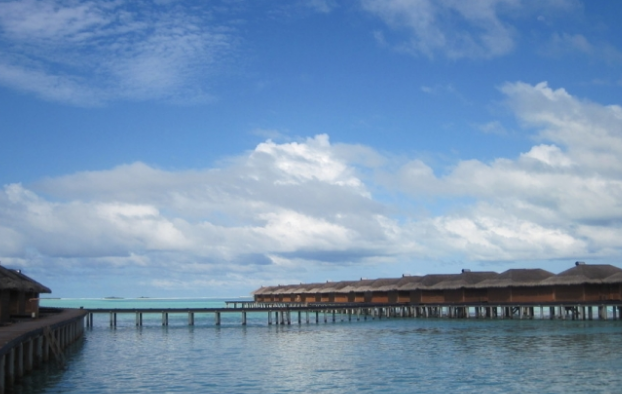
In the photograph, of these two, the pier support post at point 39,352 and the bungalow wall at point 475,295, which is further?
the bungalow wall at point 475,295

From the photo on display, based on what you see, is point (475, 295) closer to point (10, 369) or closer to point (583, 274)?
point (583, 274)

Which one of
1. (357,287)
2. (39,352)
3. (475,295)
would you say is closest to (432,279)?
(475,295)

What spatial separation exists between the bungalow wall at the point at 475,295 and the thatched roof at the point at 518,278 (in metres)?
1.22

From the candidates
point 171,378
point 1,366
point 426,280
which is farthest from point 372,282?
point 1,366

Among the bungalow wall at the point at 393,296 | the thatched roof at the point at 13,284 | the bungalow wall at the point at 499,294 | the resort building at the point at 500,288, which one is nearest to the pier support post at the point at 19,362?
the thatched roof at the point at 13,284

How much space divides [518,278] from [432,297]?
1037cm

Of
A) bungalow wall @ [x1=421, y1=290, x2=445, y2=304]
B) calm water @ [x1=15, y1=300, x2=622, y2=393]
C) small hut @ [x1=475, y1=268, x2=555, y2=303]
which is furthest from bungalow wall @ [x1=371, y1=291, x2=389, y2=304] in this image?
calm water @ [x1=15, y1=300, x2=622, y2=393]

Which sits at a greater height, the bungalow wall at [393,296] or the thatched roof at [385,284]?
the thatched roof at [385,284]

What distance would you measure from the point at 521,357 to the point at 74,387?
801 inches

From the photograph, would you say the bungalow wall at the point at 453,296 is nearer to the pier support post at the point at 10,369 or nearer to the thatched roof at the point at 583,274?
the thatched roof at the point at 583,274

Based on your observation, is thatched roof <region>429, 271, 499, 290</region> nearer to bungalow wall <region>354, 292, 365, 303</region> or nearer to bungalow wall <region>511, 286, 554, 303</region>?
bungalow wall <region>511, 286, 554, 303</region>

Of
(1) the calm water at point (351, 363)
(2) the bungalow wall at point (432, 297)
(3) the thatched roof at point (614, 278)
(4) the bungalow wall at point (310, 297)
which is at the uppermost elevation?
(3) the thatched roof at point (614, 278)

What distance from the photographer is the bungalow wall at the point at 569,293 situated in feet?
194

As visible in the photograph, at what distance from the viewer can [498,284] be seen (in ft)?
209
